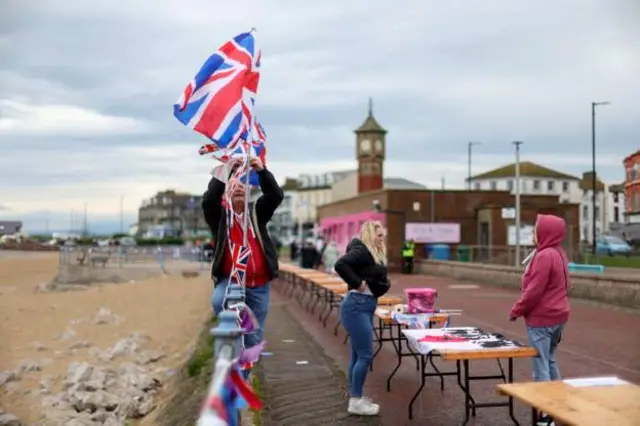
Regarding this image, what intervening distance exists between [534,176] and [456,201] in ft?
221

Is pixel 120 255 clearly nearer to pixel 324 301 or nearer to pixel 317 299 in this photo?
pixel 317 299

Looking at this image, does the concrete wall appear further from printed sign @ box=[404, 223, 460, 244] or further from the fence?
the fence

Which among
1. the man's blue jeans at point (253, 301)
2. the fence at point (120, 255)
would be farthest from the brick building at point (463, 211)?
the man's blue jeans at point (253, 301)

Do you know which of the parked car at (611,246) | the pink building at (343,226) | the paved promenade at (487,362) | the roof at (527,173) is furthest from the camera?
the roof at (527,173)

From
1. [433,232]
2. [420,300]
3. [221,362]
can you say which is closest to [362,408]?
[420,300]

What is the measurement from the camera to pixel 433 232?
37.4m

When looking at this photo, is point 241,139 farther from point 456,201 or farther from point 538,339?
point 456,201

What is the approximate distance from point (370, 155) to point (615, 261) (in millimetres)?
29078

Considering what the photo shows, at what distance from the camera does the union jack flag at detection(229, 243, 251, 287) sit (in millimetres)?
6129

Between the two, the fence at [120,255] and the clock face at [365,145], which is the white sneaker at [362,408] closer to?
the fence at [120,255]

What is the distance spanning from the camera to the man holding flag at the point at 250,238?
6.29 meters

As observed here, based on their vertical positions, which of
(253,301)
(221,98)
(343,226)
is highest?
(221,98)

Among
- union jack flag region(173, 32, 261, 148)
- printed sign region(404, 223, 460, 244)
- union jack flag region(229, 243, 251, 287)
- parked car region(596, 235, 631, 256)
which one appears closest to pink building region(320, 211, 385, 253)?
printed sign region(404, 223, 460, 244)

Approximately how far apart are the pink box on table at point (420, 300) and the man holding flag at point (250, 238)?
107 inches
